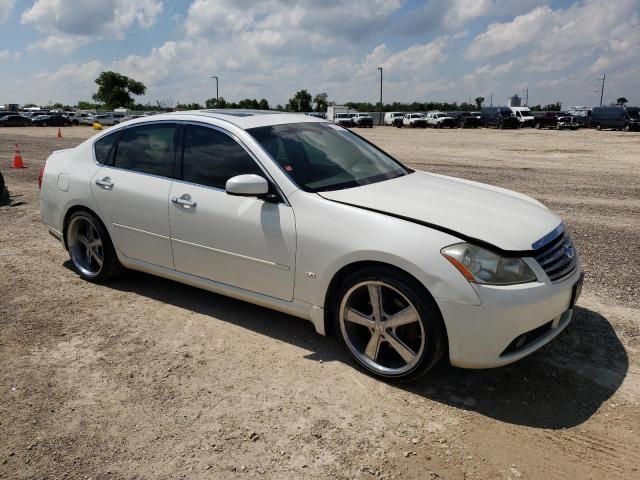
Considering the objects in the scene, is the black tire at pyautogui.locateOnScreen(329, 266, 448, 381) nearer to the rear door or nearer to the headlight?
the headlight

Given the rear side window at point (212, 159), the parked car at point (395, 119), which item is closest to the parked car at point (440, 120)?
the parked car at point (395, 119)

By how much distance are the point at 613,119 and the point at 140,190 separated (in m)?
42.8

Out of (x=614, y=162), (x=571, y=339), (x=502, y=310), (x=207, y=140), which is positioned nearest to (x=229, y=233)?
(x=207, y=140)

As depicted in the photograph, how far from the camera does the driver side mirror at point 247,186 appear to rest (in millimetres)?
3576

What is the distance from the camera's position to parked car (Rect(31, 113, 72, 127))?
2081 inches

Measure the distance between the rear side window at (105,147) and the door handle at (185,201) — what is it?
1135 mm

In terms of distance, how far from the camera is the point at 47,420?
9.97 ft

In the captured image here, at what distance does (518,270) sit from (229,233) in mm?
1970

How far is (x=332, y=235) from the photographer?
3391mm

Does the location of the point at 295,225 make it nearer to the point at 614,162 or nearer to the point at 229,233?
the point at 229,233

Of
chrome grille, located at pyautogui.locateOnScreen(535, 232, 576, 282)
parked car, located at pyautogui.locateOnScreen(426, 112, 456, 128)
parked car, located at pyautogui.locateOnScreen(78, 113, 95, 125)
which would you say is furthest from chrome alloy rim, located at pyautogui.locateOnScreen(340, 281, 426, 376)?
parked car, located at pyautogui.locateOnScreen(78, 113, 95, 125)

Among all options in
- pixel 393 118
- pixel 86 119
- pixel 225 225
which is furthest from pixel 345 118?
pixel 225 225

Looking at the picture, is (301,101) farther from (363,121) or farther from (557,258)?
(557,258)

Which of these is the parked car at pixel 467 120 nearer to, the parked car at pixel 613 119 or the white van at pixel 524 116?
the white van at pixel 524 116
